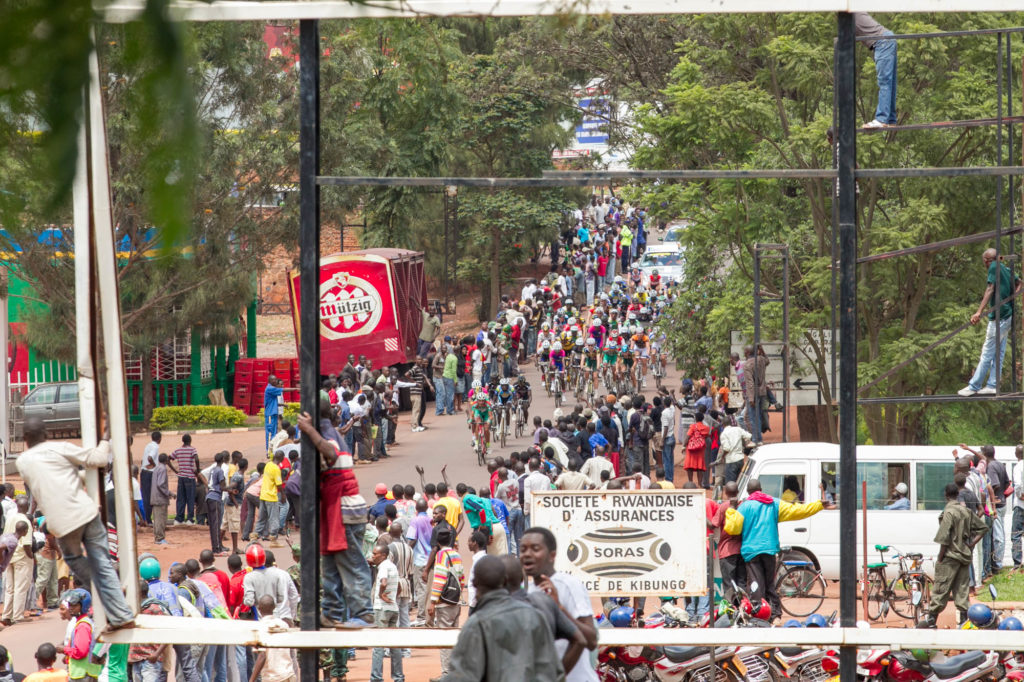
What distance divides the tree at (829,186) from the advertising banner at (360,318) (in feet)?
24.0

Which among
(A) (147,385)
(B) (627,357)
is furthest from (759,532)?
(A) (147,385)

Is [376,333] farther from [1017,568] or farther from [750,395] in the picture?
[1017,568]

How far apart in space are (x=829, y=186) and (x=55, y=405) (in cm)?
1532

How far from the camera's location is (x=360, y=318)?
27766mm

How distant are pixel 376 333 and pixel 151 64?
83.4 feet

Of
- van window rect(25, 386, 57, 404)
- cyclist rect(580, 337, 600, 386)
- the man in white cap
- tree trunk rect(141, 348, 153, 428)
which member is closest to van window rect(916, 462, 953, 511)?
the man in white cap

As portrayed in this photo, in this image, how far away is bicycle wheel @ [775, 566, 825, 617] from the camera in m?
14.6

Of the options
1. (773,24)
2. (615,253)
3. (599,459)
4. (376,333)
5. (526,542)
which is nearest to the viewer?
(526,542)

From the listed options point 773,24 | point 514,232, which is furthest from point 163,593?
point 514,232

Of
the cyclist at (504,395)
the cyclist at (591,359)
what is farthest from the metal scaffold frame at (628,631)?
the cyclist at (591,359)

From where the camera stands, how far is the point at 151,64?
242cm

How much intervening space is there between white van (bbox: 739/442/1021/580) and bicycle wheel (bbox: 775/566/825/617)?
1.97ft

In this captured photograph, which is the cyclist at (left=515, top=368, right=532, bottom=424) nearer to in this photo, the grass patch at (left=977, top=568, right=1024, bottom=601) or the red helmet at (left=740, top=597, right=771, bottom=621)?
the grass patch at (left=977, top=568, right=1024, bottom=601)

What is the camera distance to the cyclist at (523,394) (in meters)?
24.3
